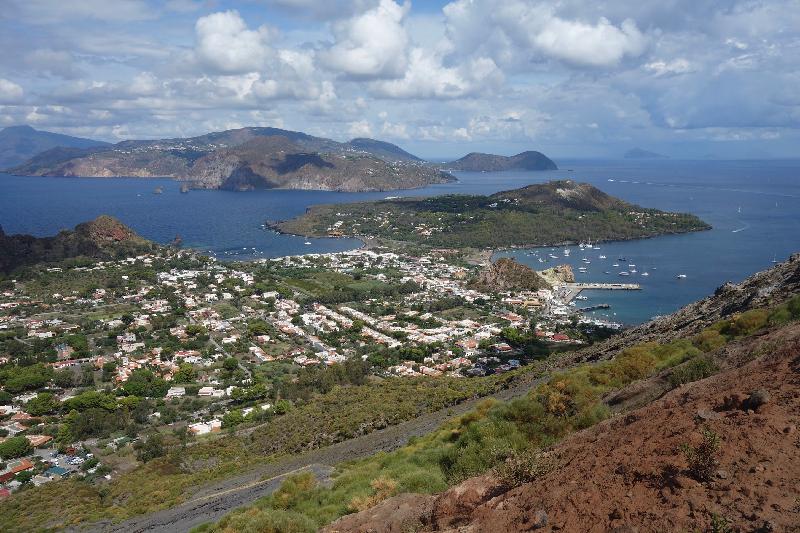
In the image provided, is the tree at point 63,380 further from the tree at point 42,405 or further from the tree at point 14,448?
the tree at point 14,448

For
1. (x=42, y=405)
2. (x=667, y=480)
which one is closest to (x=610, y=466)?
(x=667, y=480)

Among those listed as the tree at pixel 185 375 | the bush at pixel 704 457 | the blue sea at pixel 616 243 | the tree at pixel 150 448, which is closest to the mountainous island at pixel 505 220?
the blue sea at pixel 616 243

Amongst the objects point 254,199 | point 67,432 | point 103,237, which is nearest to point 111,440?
point 67,432

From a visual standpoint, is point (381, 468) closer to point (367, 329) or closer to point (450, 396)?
point (450, 396)

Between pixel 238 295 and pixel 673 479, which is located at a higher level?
pixel 673 479

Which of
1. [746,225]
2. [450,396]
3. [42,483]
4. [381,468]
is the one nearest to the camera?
[381,468]

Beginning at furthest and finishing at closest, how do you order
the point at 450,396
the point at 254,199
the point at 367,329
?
the point at 254,199
the point at 367,329
the point at 450,396
